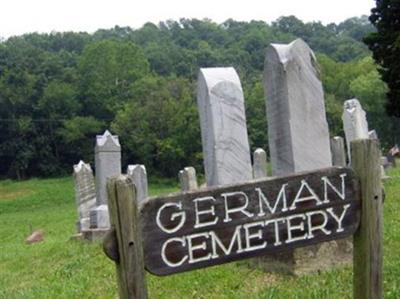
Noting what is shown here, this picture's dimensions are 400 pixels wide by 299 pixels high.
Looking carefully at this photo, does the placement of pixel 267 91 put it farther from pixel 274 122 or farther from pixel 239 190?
pixel 239 190

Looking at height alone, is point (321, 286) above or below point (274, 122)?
below

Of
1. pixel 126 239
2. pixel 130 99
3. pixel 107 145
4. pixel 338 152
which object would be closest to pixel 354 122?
pixel 338 152

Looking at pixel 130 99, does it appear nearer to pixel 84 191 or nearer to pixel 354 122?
pixel 84 191

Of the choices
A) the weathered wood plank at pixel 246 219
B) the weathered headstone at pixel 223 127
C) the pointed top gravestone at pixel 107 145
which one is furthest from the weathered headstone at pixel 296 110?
the pointed top gravestone at pixel 107 145

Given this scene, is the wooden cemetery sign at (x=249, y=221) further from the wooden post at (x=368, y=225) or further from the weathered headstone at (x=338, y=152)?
the weathered headstone at (x=338, y=152)

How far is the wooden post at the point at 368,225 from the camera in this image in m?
3.43

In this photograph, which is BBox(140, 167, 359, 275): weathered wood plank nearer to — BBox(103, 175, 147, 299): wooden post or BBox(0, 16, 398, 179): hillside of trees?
BBox(103, 175, 147, 299): wooden post

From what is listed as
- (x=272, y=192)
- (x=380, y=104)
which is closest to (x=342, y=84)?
(x=380, y=104)

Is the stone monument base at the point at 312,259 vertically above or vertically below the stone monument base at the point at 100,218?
above

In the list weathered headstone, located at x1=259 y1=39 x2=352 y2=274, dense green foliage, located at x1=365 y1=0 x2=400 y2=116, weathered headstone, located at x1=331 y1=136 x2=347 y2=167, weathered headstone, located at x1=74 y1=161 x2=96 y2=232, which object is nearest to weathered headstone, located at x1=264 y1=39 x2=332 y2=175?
weathered headstone, located at x1=259 y1=39 x2=352 y2=274

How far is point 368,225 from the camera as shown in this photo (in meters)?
3.44

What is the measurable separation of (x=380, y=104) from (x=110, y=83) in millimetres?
28938

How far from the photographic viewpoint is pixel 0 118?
2397 inches

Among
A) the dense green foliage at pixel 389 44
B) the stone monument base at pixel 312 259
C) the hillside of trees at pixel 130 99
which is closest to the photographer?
the stone monument base at pixel 312 259
